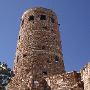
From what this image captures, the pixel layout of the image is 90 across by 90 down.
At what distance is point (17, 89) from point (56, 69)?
6.11m

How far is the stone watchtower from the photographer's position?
915 inches

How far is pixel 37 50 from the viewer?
25.2m

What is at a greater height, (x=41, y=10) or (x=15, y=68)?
(x=41, y=10)

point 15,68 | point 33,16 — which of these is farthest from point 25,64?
→ point 33,16

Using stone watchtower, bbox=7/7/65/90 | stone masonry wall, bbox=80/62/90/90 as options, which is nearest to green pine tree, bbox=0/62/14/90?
stone watchtower, bbox=7/7/65/90

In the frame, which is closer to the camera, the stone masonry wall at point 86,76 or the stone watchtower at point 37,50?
the stone masonry wall at point 86,76

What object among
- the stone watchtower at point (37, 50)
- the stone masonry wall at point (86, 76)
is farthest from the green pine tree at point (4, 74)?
the stone masonry wall at point (86, 76)

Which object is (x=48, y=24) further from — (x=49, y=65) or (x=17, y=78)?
(x=17, y=78)

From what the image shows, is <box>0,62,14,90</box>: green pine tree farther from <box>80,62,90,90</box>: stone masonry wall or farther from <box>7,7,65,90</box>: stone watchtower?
<box>80,62,90,90</box>: stone masonry wall

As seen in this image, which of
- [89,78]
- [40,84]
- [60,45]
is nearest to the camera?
[89,78]

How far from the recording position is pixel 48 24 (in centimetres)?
2808

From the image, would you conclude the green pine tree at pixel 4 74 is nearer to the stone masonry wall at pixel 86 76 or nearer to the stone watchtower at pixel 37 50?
the stone watchtower at pixel 37 50

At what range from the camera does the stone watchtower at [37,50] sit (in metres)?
23.2

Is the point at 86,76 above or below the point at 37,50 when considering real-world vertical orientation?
below
